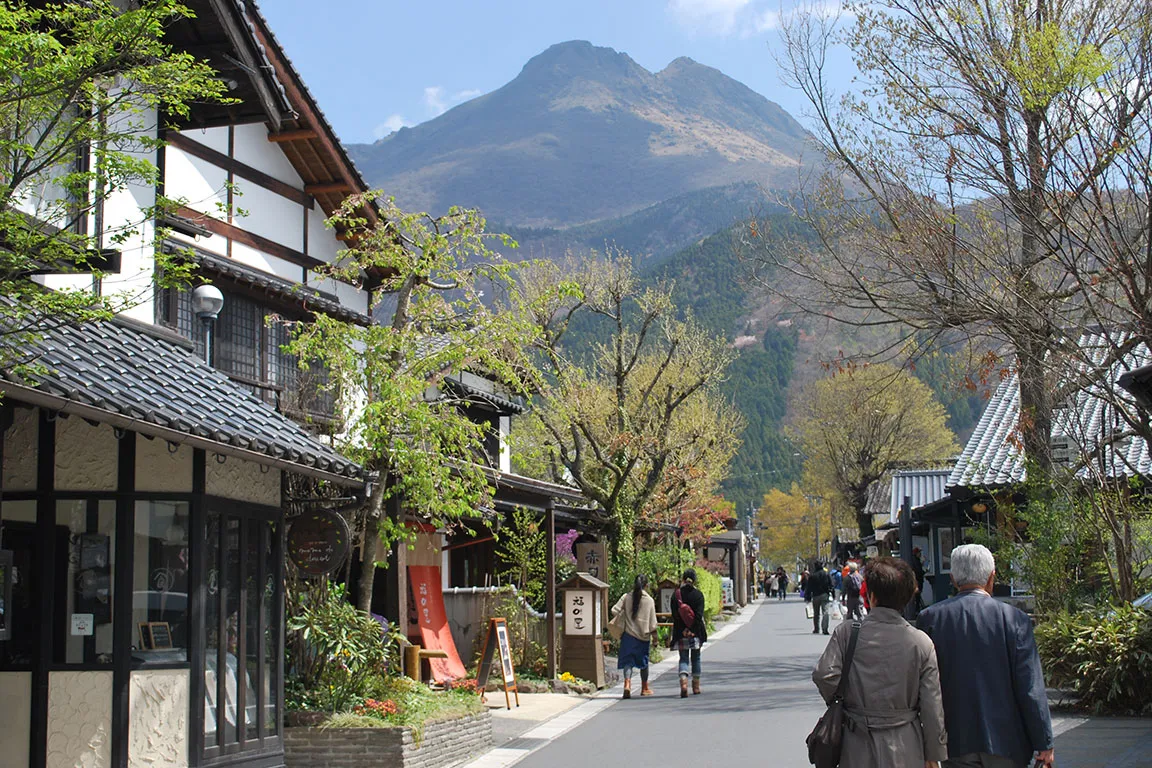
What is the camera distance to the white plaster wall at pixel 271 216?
1739cm

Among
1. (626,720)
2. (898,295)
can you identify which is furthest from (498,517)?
(898,295)

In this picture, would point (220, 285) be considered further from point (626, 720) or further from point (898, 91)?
point (898, 91)

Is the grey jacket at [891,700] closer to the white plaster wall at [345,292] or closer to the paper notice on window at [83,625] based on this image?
the paper notice on window at [83,625]

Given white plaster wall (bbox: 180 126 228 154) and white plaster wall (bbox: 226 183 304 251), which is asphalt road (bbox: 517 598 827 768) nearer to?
white plaster wall (bbox: 226 183 304 251)

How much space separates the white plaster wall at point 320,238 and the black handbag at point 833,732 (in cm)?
1394

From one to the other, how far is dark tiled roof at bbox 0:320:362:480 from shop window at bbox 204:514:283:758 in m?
0.93

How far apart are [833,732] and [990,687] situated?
88 centimetres

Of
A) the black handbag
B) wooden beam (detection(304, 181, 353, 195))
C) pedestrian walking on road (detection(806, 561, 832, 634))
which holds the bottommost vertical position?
pedestrian walking on road (detection(806, 561, 832, 634))

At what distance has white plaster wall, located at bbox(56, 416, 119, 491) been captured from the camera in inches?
387

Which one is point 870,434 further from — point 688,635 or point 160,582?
point 160,582

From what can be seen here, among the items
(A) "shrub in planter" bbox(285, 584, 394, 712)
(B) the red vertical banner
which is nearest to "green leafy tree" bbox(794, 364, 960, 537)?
(B) the red vertical banner

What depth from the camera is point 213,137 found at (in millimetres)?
16797

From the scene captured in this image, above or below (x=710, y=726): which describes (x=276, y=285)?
above

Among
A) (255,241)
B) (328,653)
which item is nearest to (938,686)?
(328,653)
